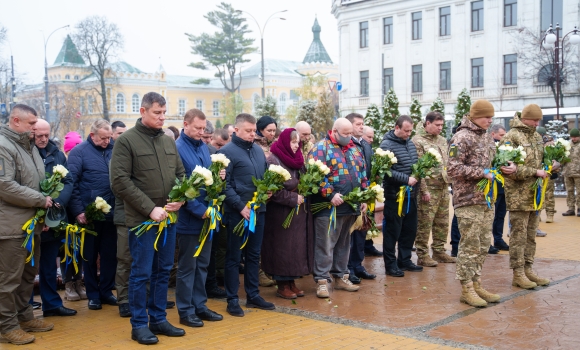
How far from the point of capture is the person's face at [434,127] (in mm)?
10047

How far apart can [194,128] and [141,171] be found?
106 centimetres

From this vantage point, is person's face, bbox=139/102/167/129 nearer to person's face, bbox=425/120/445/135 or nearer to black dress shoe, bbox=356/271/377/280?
black dress shoe, bbox=356/271/377/280

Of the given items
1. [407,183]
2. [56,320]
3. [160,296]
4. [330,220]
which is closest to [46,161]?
[56,320]

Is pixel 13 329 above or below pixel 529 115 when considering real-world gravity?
below

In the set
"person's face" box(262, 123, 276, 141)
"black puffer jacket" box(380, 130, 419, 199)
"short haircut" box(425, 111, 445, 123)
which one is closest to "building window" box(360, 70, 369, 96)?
"short haircut" box(425, 111, 445, 123)

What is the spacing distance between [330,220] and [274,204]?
78 cm

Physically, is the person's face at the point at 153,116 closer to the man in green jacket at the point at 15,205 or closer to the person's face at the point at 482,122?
the man in green jacket at the point at 15,205

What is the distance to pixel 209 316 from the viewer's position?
7.26 meters

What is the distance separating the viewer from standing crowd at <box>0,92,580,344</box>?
648 centimetres

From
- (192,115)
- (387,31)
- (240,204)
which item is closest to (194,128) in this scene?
(192,115)

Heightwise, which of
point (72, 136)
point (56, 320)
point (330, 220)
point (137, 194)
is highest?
point (72, 136)

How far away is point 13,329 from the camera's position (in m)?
6.48

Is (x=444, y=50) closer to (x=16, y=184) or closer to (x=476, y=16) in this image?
(x=476, y=16)

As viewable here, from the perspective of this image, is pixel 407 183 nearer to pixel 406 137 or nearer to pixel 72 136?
pixel 406 137
